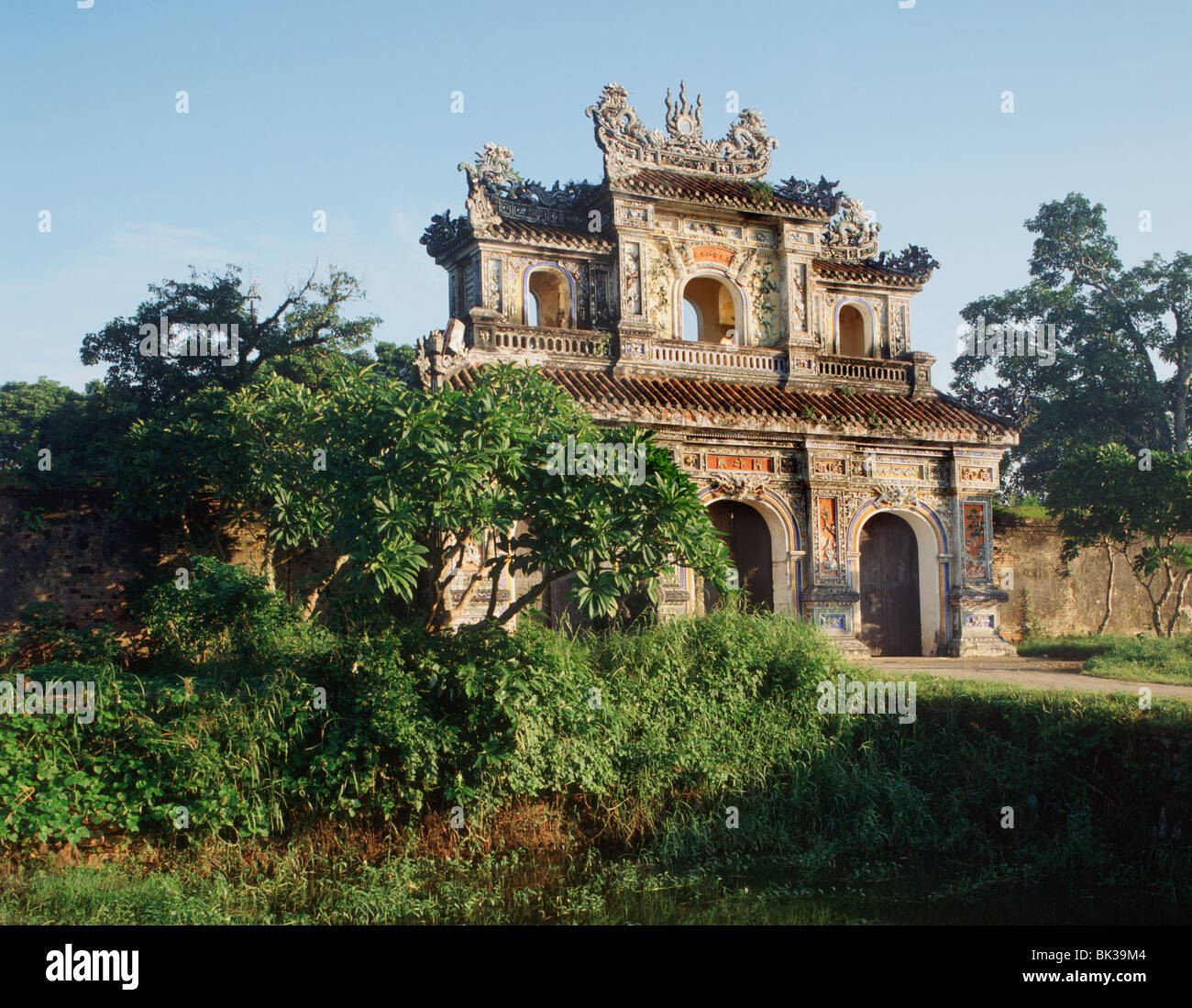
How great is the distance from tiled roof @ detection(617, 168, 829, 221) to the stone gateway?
0.03 m

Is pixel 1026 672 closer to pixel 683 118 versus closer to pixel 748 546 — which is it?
pixel 748 546

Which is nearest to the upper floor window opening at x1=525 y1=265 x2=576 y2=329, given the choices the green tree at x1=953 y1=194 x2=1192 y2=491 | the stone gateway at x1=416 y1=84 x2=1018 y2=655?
the stone gateway at x1=416 y1=84 x2=1018 y2=655

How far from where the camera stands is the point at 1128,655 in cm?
1405

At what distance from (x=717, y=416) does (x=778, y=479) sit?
4.62ft

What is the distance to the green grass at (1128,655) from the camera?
41.2 feet

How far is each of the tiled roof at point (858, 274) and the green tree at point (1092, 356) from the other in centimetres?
962

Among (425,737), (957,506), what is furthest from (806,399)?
(425,737)

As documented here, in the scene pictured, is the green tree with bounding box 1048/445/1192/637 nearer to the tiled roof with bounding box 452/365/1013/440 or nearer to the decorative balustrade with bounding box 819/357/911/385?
the tiled roof with bounding box 452/365/1013/440

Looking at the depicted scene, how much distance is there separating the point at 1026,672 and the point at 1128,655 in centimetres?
168

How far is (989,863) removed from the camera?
930 centimetres

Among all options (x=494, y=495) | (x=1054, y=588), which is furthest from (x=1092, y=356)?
(x=494, y=495)

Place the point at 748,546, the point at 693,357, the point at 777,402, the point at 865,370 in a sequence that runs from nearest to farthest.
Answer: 1. the point at 777,402
2. the point at 748,546
3. the point at 693,357
4. the point at 865,370

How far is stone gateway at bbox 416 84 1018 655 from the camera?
51.1 ft
